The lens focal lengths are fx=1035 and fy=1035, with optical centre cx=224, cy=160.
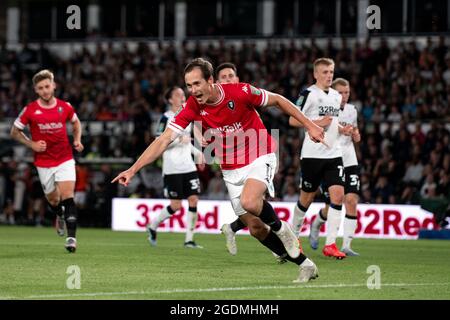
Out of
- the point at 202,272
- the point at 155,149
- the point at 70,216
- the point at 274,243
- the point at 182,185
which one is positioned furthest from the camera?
the point at 182,185

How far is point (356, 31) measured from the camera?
30703 millimetres

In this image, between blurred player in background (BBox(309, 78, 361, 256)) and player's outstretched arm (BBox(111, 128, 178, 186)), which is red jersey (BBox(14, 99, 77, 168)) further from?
player's outstretched arm (BBox(111, 128, 178, 186))

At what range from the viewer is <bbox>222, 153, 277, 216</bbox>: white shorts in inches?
403

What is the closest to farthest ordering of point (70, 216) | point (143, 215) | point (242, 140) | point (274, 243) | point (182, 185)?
point (242, 140) < point (274, 243) < point (70, 216) < point (182, 185) < point (143, 215)

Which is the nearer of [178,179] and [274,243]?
[274,243]

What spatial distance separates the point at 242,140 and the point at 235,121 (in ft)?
0.77

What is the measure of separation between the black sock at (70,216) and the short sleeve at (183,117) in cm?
457

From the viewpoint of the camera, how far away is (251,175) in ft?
33.7

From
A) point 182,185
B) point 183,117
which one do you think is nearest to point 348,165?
point 182,185

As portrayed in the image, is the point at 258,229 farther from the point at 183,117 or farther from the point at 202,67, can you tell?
the point at 202,67

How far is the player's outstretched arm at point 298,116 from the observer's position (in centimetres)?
941

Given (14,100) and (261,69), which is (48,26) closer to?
(14,100)

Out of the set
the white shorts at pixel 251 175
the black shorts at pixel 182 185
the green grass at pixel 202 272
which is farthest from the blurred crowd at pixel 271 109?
the white shorts at pixel 251 175

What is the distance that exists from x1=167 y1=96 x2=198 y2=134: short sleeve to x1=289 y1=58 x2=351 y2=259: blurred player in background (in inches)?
152
